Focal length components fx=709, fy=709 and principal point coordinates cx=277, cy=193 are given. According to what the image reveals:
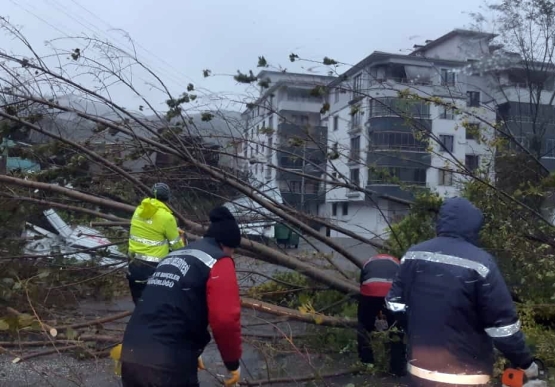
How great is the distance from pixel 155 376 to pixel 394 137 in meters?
5.15

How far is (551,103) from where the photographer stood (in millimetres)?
16078

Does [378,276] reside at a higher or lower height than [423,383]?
higher

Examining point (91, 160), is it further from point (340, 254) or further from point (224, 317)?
point (224, 317)

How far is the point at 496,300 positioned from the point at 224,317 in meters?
1.31

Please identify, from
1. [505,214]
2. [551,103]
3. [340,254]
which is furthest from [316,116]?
[551,103]

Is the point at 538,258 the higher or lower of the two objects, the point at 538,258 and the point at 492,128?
the lower

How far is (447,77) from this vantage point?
8188 mm

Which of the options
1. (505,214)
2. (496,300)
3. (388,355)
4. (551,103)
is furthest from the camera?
(551,103)

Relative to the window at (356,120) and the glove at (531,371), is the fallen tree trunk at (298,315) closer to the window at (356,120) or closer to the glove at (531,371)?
the window at (356,120)

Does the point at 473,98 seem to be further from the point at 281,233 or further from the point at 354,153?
the point at 281,233

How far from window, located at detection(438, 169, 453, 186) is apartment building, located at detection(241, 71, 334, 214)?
1.28 m

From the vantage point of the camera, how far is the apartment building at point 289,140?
25.3 feet

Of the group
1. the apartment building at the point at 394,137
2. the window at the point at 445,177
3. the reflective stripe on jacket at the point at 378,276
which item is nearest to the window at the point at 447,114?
the apartment building at the point at 394,137

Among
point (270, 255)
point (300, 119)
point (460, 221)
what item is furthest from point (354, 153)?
point (460, 221)
